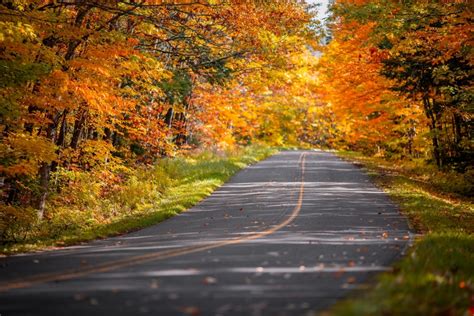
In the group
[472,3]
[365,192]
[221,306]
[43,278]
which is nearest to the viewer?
[221,306]

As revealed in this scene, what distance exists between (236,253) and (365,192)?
1282 cm

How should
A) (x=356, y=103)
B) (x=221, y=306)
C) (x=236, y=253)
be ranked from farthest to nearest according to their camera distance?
(x=356, y=103) < (x=236, y=253) < (x=221, y=306)

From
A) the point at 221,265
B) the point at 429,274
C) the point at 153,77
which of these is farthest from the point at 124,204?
the point at 429,274

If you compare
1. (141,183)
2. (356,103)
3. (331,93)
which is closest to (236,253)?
A: (141,183)

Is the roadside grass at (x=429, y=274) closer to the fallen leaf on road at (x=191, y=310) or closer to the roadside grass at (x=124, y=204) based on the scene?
the fallen leaf on road at (x=191, y=310)

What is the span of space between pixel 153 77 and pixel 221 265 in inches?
526

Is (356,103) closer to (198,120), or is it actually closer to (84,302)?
(198,120)

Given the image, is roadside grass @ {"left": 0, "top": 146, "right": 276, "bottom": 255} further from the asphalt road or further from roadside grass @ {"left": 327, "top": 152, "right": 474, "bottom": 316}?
roadside grass @ {"left": 327, "top": 152, "right": 474, "bottom": 316}

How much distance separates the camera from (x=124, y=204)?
65.4ft

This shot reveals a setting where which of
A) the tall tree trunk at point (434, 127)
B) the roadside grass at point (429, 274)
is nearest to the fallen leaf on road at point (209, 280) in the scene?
the roadside grass at point (429, 274)

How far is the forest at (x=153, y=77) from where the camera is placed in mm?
14359

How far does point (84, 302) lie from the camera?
22.0ft

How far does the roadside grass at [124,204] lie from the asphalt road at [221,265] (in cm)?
98

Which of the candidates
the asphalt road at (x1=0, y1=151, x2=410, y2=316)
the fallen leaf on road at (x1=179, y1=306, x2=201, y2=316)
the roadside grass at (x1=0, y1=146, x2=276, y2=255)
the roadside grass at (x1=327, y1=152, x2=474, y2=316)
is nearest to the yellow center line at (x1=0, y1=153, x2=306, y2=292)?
the asphalt road at (x1=0, y1=151, x2=410, y2=316)
